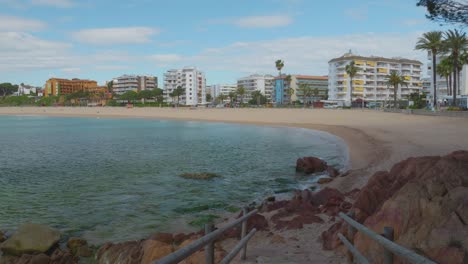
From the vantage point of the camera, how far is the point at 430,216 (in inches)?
216

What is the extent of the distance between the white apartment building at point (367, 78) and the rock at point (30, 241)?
147329 mm

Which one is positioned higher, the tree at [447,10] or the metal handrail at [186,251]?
the tree at [447,10]

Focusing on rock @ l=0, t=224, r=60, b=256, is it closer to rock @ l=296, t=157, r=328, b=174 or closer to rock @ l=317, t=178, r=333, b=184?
rock @ l=317, t=178, r=333, b=184

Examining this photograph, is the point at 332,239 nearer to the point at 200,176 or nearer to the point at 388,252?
the point at 388,252

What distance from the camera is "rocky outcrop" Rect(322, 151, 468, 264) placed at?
4.86 m

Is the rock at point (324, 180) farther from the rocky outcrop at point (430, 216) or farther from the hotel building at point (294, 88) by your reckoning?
the hotel building at point (294, 88)

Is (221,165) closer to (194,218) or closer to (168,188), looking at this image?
(168,188)

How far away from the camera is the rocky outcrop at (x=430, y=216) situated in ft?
15.9

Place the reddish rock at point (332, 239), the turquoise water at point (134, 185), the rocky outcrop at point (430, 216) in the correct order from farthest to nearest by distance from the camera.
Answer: the turquoise water at point (134, 185) < the reddish rock at point (332, 239) < the rocky outcrop at point (430, 216)

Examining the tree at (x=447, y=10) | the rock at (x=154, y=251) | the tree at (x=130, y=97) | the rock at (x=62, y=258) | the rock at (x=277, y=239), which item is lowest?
the rock at (x=62, y=258)

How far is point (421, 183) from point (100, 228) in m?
9.31

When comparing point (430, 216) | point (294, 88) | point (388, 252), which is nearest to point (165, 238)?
point (430, 216)

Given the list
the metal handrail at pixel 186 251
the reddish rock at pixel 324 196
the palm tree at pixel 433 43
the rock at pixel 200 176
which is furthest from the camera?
the palm tree at pixel 433 43

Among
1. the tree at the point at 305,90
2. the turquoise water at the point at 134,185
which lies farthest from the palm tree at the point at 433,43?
the tree at the point at 305,90
